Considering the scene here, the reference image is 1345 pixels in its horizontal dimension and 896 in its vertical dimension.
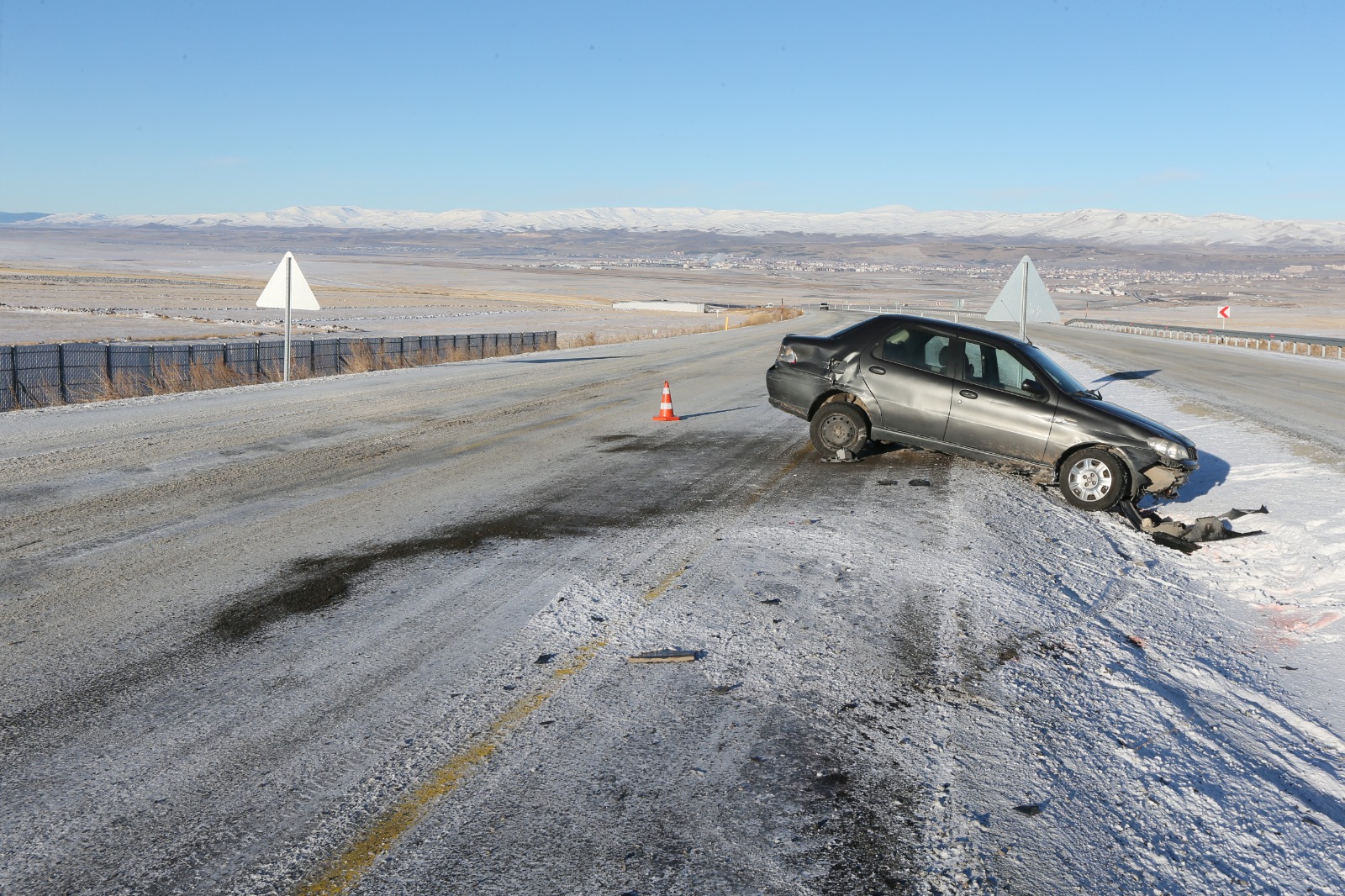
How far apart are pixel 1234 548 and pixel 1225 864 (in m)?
5.69

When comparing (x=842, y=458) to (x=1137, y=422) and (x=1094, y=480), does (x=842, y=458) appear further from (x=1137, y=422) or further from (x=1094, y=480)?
(x=1137, y=422)

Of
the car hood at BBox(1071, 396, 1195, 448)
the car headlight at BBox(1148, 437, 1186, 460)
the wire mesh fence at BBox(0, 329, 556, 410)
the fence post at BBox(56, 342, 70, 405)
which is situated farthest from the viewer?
the fence post at BBox(56, 342, 70, 405)

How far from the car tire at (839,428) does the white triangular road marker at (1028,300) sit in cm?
704

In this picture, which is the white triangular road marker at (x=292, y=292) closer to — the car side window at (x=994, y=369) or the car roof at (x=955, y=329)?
the car roof at (x=955, y=329)

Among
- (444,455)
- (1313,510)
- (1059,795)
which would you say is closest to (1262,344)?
(1313,510)

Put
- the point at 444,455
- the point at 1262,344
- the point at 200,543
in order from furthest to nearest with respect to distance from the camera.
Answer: the point at 1262,344
the point at 444,455
the point at 200,543

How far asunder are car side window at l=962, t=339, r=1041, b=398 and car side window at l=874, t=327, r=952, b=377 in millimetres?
210

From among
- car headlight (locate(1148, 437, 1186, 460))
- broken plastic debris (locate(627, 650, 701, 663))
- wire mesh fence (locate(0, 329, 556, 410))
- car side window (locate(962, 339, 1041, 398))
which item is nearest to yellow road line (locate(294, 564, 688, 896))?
broken plastic debris (locate(627, 650, 701, 663))

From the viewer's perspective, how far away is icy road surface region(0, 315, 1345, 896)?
3.56m

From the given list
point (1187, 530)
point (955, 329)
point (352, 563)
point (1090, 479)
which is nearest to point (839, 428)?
point (955, 329)

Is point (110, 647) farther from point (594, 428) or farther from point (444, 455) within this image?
point (594, 428)

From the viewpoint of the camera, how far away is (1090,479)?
9914 mm

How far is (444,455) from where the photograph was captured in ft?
37.8

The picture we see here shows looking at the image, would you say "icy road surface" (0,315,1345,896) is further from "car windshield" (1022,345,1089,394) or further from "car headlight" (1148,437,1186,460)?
"car windshield" (1022,345,1089,394)
